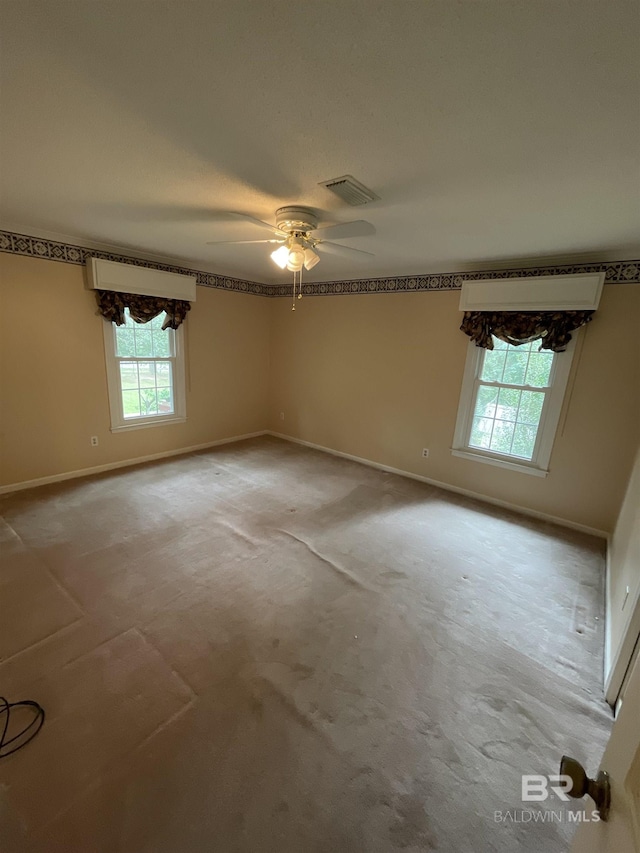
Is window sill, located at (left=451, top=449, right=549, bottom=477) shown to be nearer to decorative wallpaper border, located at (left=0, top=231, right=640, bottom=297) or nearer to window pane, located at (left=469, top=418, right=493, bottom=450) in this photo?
window pane, located at (left=469, top=418, right=493, bottom=450)

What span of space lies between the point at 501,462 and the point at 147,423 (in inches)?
159

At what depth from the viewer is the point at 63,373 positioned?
3535mm

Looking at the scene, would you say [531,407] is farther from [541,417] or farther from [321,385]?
[321,385]

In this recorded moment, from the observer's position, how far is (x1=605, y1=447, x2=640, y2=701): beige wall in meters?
1.59

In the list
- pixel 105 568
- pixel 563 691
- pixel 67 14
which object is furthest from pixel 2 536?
pixel 563 691

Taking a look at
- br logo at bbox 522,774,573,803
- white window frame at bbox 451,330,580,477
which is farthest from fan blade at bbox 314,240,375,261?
br logo at bbox 522,774,573,803

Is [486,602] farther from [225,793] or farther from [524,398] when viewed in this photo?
[524,398]

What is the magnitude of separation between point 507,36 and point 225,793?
2500mm

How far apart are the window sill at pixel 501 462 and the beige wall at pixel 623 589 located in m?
0.68

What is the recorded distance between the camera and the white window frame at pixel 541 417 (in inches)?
125

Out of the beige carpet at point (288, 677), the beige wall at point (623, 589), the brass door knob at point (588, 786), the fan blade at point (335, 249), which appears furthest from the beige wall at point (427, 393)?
the brass door knob at point (588, 786)

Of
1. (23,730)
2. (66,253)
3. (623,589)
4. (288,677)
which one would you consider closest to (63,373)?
(66,253)

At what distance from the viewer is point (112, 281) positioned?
3.54 meters

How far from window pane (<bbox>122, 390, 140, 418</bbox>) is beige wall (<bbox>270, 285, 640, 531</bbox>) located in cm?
204
